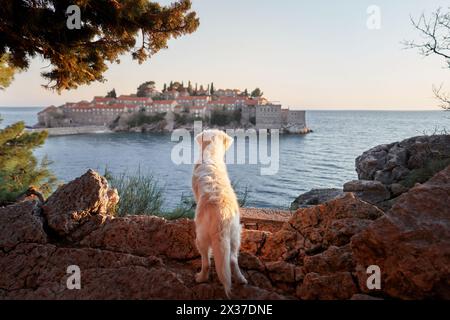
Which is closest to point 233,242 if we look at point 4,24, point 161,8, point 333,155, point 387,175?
point 161,8

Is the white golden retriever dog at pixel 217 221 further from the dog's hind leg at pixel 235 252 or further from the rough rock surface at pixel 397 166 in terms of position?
the rough rock surface at pixel 397 166

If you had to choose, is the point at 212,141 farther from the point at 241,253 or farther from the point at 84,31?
the point at 84,31

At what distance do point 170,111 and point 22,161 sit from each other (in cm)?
5339

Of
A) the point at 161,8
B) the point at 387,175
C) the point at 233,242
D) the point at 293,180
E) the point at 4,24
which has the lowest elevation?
the point at 293,180

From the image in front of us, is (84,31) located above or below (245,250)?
above

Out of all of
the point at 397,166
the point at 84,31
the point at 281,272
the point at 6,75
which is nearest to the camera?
the point at 281,272

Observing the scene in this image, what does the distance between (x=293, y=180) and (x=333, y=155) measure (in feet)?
56.6

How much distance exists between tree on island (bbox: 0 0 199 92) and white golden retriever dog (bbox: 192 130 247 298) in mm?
2565

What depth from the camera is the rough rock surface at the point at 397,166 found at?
10.9 metres

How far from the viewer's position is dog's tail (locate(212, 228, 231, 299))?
245 cm

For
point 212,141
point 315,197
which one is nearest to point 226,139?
point 212,141

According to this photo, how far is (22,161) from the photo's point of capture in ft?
27.2
